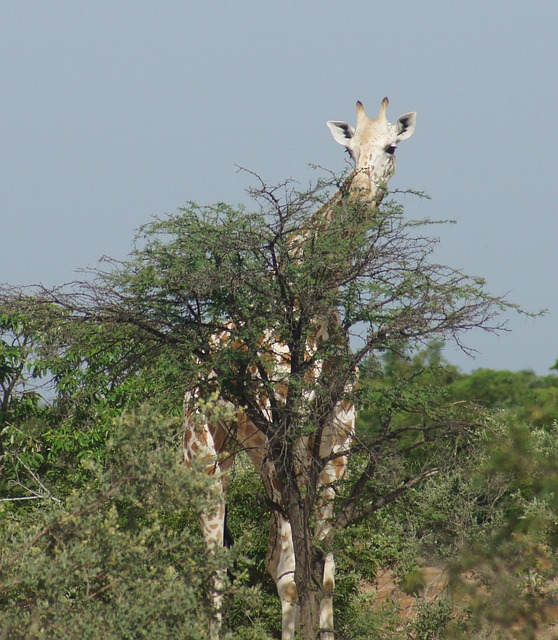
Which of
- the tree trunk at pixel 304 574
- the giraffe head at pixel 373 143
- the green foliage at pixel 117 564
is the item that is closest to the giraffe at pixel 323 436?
the giraffe head at pixel 373 143

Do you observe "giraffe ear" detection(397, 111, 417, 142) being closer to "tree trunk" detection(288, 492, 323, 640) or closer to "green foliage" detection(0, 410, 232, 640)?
"tree trunk" detection(288, 492, 323, 640)

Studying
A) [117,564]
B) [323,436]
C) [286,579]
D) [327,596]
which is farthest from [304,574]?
[117,564]

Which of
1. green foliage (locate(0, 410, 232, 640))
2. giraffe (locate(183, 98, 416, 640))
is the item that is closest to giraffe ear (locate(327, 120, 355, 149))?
giraffe (locate(183, 98, 416, 640))

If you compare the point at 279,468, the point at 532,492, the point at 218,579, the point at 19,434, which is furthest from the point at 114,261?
the point at 19,434

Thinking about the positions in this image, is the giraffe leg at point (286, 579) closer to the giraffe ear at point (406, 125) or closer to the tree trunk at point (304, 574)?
the tree trunk at point (304, 574)

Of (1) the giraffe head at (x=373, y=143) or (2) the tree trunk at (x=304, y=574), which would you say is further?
(1) the giraffe head at (x=373, y=143)

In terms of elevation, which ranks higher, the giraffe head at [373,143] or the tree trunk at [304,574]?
the giraffe head at [373,143]

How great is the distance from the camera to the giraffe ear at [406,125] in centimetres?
1346

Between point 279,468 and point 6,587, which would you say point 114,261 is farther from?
point 6,587

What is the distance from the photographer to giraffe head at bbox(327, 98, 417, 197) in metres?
12.7

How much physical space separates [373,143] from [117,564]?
5.76 meters

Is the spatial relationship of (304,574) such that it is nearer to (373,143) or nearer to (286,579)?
(286,579)

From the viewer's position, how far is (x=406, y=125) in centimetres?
1362

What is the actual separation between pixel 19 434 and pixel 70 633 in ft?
31.9
